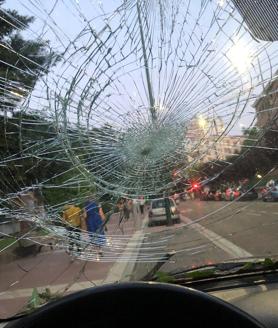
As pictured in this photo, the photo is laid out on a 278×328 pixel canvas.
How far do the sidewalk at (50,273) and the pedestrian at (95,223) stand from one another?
0.09 m

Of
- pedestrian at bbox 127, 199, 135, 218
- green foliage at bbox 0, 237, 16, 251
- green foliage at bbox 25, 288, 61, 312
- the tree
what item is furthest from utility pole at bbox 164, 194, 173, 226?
the tree

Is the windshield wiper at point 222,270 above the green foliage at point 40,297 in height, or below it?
above

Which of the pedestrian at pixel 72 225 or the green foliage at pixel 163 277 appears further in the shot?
the pedestrian at pixel 72 225

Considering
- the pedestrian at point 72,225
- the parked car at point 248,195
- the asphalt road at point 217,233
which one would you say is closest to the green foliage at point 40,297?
the pedestrian at point 72,225

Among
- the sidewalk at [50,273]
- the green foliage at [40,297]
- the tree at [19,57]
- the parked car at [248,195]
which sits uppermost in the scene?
the tree at [19,57]

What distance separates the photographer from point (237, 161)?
9.78 feet

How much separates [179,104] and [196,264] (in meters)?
0.88

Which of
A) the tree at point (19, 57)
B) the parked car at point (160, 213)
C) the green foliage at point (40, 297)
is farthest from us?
the parked car at point (160, 213)

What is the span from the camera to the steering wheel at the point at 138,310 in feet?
5.04

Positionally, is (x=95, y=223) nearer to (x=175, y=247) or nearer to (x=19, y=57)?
(x=175, y=247)

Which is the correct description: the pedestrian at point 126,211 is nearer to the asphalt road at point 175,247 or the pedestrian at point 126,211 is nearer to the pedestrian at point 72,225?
the asphalt road at point 175,247

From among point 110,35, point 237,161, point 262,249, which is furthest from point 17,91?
point 262,249

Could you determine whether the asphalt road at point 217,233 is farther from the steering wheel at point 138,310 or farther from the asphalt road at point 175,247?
the steering wheel at point 138,310

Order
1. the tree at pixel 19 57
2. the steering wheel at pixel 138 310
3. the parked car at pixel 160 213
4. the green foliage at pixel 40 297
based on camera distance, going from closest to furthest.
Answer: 1. the steering wheel at pixel 138 310
2. the green foliage at pixel 40 297
3. the tree at pixel 19 57
4. the parked car at pixel 160 213
